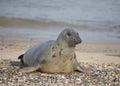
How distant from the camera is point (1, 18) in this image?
21.0 metres

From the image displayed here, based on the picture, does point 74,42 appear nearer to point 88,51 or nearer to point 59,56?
point 59,56

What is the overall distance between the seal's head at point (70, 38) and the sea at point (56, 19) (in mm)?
6122

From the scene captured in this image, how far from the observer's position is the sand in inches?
415

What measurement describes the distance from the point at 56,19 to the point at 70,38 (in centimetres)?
1268

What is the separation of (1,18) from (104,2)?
11.8 m

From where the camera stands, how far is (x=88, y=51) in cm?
1231

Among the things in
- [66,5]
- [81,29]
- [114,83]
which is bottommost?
[114,83]

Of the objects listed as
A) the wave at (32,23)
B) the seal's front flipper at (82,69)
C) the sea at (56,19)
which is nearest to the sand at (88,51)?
the sea at (56,19)

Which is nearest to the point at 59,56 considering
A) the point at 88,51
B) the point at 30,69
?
the point at 30,69

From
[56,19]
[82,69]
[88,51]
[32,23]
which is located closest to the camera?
[82,69]

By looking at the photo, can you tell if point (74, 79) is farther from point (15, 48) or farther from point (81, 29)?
point (81, 29)

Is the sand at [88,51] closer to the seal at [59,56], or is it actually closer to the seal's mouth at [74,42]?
the seal at [59,56]

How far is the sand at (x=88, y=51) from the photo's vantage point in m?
10.5

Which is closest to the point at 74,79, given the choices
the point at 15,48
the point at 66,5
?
the point at 15,48
